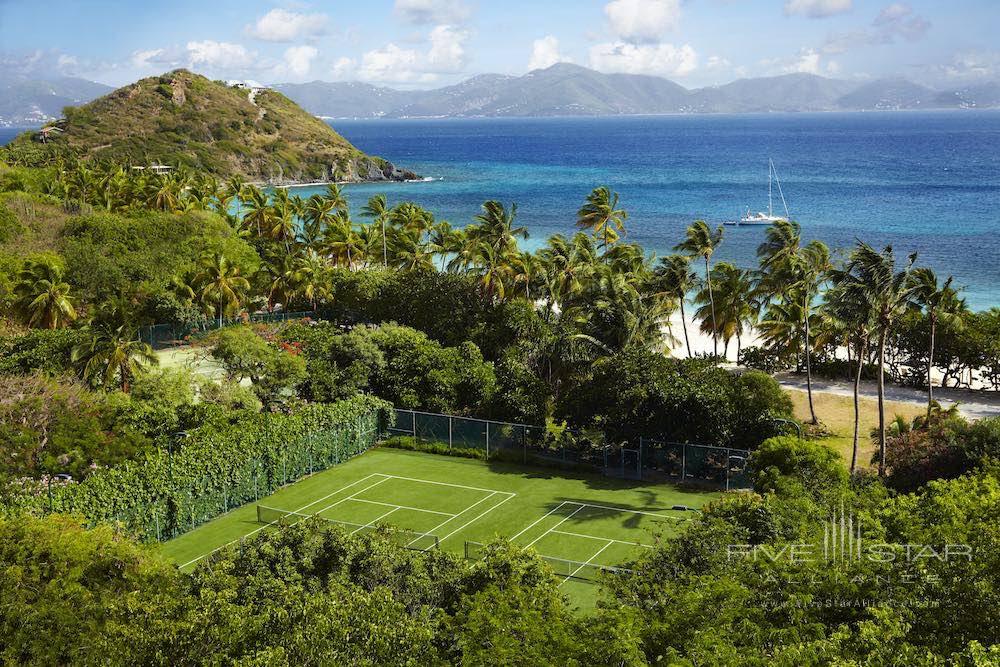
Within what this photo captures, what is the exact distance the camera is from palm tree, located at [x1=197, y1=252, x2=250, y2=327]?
54.2 metres

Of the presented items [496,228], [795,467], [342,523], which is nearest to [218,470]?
[342,523]

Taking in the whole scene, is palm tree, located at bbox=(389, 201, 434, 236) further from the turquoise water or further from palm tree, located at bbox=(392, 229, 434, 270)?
the turquoise water

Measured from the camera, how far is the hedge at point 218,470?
1164 inches

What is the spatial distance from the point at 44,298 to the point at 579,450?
2929 cm

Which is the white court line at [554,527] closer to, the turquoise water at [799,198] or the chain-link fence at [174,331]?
the chain-link fence at [174,331]

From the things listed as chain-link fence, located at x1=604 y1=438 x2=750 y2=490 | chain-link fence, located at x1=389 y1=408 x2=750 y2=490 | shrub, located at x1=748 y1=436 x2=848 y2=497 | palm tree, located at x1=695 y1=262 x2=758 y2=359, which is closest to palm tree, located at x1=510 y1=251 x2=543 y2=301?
palm tree, located at x1=695 y1=262 x2=758 y2=359

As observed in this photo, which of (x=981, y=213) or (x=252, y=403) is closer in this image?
(x=252, y=403)

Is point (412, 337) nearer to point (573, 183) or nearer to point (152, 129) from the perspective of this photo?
point (573, 183)

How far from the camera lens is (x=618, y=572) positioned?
22609mm

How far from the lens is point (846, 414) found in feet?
142

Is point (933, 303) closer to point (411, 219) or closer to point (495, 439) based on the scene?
point (495, 439)

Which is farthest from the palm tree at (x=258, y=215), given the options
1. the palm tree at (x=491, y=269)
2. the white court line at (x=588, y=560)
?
the white court line at (x=588, y=560)

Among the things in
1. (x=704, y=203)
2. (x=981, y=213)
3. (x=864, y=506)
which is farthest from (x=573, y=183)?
(x=864, y=506)

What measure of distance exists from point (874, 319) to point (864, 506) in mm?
9217
